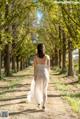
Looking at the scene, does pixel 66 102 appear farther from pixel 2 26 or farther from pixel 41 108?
pixel 2 26

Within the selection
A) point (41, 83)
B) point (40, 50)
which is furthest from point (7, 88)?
point (40, 50)

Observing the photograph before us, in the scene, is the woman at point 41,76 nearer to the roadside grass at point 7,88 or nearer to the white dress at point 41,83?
the white dress at point 41,83

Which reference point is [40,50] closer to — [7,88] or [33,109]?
[33,109]

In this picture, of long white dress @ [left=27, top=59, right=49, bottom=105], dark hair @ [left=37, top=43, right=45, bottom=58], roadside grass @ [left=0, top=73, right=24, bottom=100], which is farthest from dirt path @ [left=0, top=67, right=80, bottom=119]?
dark hair @ [left=37, top=43, right=45, bottom=58]

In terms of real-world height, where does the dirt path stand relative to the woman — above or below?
below

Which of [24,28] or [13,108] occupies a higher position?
[24,28]

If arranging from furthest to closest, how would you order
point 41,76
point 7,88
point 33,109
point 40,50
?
point 7,88, point 41,76, point 33,109, point 40,50

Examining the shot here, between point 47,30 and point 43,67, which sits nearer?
point 43,67

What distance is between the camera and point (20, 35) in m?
48.2

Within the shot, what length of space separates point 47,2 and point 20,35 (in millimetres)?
22389

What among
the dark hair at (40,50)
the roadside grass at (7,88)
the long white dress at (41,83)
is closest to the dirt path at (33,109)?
the long white dress at (41,83)

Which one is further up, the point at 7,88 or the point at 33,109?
the point at 33,109

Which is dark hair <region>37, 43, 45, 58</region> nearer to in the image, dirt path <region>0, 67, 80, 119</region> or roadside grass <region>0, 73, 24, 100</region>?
dirt path <region>0, 67, 80, 119</region>

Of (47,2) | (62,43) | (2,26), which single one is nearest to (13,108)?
(47,2)
